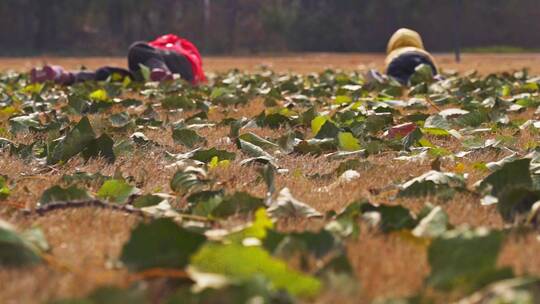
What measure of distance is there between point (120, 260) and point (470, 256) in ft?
1.72

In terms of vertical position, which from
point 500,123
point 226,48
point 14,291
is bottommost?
point 226,48

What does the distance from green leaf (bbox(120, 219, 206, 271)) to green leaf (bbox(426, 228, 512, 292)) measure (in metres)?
0.36

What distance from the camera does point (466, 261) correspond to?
1.21 m

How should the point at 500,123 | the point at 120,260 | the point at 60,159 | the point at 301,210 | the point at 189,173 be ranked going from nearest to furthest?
the point at 120,260, the point at 301,210, the point at 189,173, the point at 60,159, the point at 500,123

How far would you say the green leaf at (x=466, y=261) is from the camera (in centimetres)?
116

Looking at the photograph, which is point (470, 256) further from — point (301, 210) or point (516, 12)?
point (516, 12)

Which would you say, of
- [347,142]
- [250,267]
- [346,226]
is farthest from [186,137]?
[250,267]

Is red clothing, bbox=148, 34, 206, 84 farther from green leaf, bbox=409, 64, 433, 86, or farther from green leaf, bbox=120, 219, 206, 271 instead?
green leaf, bbox=120, 219, 206, 271

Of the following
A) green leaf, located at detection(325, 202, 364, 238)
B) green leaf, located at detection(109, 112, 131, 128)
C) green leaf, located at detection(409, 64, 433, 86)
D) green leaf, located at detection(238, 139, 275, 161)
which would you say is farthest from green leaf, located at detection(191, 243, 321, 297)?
green leaf, located at detection(409, 64, 433, 86)

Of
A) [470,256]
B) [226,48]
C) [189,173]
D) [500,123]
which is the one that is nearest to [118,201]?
[189,173]

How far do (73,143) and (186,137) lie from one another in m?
0.55

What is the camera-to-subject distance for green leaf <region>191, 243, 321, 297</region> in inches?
44.7

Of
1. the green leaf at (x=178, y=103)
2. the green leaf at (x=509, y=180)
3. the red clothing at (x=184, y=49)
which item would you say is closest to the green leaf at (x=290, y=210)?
the green leaf at (x=509, y=180)

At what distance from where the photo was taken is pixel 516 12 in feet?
116
